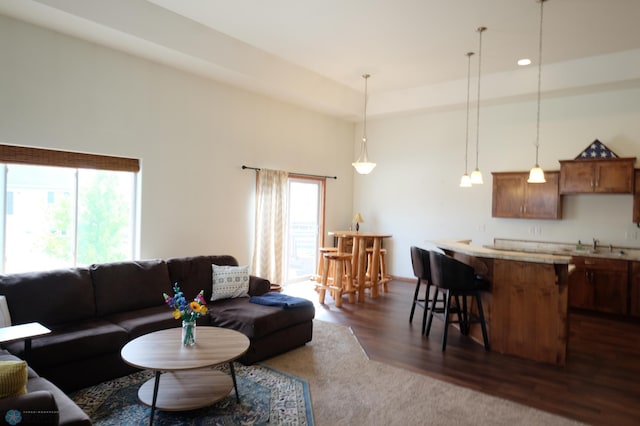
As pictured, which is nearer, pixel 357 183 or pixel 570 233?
pixel 570 233

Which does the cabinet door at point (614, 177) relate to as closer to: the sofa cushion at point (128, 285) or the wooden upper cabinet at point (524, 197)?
the wooden upper cabinet at point (524, 197)

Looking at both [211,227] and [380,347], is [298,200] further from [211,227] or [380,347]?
[380,347]

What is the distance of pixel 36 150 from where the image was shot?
3.95 meters

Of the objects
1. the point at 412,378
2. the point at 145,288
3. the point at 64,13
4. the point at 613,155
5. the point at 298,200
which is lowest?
the point at 412,378

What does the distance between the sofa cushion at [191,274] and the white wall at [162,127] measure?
27.6 inches

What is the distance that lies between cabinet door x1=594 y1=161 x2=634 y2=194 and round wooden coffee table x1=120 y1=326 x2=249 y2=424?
5479mm

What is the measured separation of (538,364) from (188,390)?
3227 millimetres

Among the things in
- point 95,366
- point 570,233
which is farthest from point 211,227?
point 570,233

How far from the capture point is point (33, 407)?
173 cm

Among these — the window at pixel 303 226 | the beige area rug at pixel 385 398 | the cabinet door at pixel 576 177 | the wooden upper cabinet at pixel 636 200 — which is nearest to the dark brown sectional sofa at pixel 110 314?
the beige area rug at pixel 385 398

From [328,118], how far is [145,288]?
5042mm

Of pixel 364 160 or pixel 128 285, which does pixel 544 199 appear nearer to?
pixel 364 160

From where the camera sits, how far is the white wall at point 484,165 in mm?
5816

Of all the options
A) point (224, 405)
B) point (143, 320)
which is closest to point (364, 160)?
point (143, 320)
